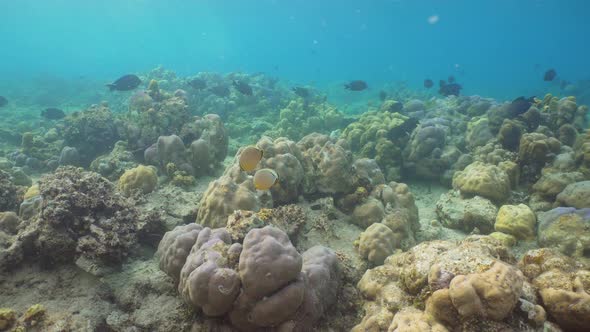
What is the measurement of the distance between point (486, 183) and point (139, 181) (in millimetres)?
8098

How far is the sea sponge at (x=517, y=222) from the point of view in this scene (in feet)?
19.8

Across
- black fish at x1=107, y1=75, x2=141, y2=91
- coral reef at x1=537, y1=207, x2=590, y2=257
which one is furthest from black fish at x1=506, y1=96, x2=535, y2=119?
black fish at x1=107, y1=75, x2=141, y2=91

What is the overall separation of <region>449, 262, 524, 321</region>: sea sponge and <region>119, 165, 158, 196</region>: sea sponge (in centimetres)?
619

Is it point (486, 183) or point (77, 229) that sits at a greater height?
point (486, 183)

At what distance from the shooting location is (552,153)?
810 centimetres

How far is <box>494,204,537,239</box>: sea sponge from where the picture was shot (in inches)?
238

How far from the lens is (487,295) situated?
2.55 meters

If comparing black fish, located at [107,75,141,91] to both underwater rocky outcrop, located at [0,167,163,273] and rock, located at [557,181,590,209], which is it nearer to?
underwater rocky outcrop, located at [0,167,163,273]

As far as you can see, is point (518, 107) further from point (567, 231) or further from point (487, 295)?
point (487, 295)

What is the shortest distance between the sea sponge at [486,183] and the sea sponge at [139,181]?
24.8 feet

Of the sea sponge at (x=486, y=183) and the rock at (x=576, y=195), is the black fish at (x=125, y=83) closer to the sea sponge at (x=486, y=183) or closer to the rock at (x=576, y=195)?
the sea sponge at (x=486, y=183)

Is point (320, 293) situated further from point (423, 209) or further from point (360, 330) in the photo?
point (423, 209)

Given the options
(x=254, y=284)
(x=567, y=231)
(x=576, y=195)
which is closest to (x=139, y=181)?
(x=254, y=284)

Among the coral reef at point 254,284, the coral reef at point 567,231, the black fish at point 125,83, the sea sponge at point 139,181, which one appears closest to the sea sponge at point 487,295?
the coral reef at point 254,284
